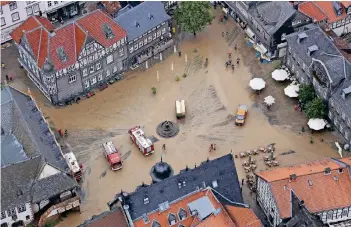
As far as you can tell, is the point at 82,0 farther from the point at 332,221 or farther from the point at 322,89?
the point at 332,221

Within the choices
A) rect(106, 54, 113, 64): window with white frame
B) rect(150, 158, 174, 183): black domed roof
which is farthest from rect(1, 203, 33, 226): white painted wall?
rect(106, 54, 113, 64): window with white frame

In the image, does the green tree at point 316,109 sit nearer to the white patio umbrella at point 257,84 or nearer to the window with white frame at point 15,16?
the white patio umbrella at point 257,84

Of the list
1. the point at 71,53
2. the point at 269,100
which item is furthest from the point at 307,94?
the point at 71,53

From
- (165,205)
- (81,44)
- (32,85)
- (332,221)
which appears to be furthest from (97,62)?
(332,221)

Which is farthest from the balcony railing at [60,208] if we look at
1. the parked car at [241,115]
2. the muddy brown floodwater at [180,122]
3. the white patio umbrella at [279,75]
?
the white patio umbrella at [279,75]

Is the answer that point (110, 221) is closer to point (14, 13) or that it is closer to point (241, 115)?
point (241, 115)
